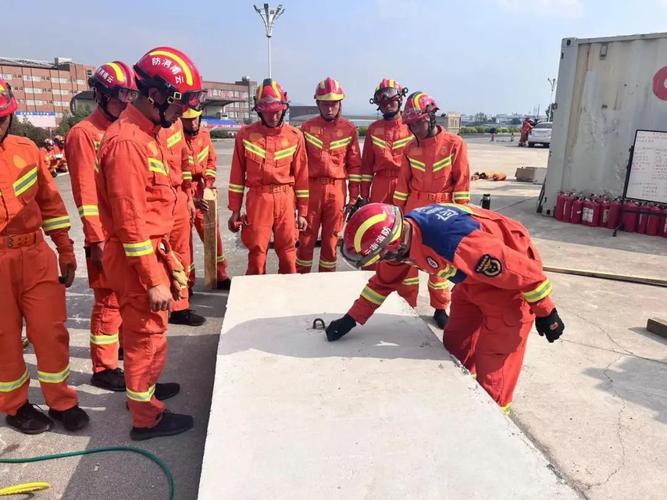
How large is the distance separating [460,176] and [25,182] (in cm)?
331

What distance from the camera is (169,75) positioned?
240 cm

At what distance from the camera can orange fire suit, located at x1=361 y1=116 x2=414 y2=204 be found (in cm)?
533

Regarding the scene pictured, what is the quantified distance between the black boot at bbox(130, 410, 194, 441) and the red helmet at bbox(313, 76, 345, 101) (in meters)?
3.35

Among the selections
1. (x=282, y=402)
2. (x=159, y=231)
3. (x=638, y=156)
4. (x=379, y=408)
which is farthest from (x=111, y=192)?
(x=638, y=156)

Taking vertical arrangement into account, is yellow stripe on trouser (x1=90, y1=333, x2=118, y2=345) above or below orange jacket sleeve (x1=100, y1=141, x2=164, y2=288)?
below

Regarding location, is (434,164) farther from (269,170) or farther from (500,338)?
(500,338)

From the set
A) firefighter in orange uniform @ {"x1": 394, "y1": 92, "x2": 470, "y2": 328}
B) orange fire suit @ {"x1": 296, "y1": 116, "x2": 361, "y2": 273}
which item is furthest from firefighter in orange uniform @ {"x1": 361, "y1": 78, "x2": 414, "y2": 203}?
firefighter in orange uniform @ {"x1": 394, "y1": 92, "x2": 470, "y2": 328}

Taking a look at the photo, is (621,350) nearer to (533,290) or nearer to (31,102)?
(533,290)

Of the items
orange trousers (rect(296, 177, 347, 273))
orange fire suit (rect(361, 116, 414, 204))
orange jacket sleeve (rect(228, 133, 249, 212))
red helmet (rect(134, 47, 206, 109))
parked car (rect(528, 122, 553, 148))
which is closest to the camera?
red helmet (rect(134, 47, 206, 109))

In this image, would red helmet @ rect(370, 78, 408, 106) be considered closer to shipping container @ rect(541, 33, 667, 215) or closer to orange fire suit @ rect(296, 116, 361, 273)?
orange fire suit @ rect(296, 116, 361, 273)

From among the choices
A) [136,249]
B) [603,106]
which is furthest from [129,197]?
[603,106]

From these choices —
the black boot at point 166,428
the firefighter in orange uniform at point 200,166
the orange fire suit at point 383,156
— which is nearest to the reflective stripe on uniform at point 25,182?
the black boot at point 166,428

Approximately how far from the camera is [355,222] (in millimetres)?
2402

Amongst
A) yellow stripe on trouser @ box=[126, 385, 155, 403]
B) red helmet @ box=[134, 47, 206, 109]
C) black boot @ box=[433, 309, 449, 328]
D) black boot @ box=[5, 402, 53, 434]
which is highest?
red helmet @ box=[134, 47, 206, 109]
